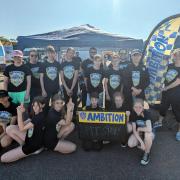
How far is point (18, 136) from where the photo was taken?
12.8ft

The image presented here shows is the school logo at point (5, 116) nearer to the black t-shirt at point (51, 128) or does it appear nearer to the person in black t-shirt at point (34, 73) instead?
the black t-shirt at point (51, 128)

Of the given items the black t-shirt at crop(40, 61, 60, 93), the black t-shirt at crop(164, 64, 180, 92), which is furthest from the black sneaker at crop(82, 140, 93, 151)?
the black t-shirt at crop(164, 64, 180, 92)

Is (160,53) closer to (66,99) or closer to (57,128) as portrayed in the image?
(66,99)

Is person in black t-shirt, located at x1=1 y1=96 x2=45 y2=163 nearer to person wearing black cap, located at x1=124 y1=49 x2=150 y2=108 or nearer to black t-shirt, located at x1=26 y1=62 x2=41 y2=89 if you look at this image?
black t-shirt, located at x1=26 y1=62 x2=41 y2=89

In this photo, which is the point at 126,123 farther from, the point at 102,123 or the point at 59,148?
the point at 59,148

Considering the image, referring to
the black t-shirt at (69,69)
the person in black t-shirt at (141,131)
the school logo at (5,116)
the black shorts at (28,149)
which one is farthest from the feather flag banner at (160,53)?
the school logo at (5,116)

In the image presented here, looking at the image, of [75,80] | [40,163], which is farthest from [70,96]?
[40,163]

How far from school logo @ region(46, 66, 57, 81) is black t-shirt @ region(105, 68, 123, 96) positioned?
1.09 m

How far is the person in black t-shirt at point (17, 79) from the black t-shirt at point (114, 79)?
5.32ft

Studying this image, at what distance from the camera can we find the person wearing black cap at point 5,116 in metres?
4.04

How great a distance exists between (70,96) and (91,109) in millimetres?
1176

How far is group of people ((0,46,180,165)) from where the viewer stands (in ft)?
12.4

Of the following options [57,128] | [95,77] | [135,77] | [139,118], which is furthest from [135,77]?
[57,128]

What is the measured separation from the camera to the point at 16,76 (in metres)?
4.52
